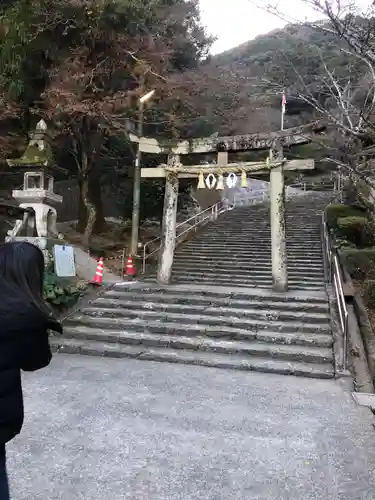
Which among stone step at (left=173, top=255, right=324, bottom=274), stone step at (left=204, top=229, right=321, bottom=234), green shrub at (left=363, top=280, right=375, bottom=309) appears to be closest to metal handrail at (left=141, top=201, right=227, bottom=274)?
stone step at (left=204, top=229, right=321, bottom=234)

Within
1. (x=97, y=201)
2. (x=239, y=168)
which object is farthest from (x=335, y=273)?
(x=97, y=201)

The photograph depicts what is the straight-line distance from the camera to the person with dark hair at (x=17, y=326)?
190 cm

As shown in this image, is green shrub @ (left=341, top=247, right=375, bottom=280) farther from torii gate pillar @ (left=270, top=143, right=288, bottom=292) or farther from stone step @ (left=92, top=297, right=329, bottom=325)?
stone step @ (left=92, top=297, right=329, bottom=325)

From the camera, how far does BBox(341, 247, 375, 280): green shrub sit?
11423 mm

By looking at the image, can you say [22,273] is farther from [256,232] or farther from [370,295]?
[256,232]

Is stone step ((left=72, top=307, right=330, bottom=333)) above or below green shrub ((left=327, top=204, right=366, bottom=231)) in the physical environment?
below

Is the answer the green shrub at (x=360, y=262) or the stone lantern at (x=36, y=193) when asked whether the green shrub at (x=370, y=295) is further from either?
the stone lantern at (x=36, y=193)

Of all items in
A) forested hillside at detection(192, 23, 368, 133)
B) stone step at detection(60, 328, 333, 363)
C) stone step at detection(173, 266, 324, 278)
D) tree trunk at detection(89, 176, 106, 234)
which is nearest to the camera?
stone step at detection(60, 328, 333, 363)

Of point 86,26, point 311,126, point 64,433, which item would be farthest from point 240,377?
point 86,26

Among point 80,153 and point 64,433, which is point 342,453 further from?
point 80,153

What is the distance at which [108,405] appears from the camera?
479cm

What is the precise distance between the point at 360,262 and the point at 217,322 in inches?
219

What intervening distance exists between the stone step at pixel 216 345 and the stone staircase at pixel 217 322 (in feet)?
0.05

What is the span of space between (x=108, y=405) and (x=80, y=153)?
439 inches
